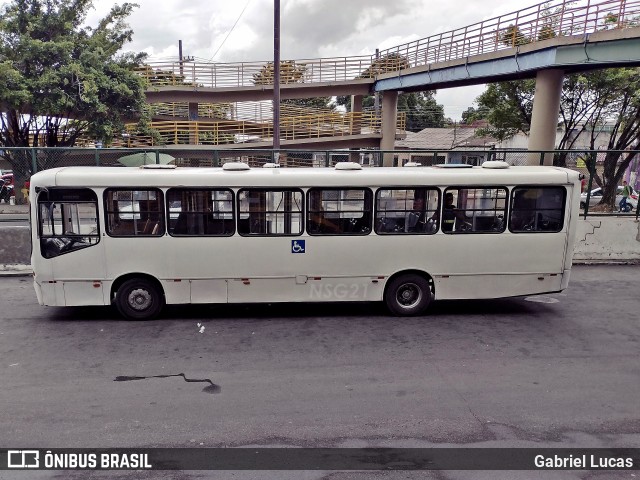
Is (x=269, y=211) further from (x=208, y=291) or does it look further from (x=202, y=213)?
(x=208, y=291)

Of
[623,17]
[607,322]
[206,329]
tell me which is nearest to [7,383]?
[206,329]

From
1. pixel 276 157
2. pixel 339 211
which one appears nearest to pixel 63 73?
pixel 276 157

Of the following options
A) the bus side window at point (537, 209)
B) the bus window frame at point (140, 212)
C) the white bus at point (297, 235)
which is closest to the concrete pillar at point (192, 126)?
the white bus at point (297, 235)

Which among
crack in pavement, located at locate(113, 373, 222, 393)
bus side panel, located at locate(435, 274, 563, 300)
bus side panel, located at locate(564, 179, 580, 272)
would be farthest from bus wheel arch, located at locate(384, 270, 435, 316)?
crack in pavement, located at locate(113, 373, 222, 393)

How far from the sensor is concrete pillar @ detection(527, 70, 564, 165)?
19297 mm

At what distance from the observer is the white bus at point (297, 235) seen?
26.7 ft

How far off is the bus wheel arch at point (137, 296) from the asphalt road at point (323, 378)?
27 cm

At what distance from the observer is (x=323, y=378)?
6.25 meters

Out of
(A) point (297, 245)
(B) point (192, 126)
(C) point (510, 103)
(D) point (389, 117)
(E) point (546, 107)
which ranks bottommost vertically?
(A) point (297, 245)

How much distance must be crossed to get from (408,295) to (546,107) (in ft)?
48.5

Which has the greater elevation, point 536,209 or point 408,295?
point 536,209

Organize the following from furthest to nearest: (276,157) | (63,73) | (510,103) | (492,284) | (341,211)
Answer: (510,103) → (63,73) → (276,157) → (492,284) → (341,211)

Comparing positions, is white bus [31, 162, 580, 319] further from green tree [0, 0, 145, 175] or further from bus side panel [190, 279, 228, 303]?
green tree [0, 0, 145, 175]

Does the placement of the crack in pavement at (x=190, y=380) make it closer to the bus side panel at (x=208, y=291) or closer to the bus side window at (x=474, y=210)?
the bus side panel at (x=208, y=291)
